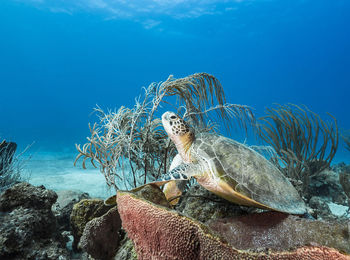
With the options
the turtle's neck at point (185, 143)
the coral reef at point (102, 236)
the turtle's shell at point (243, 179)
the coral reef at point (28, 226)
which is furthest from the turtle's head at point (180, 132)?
the coral reef at point (28, 226)

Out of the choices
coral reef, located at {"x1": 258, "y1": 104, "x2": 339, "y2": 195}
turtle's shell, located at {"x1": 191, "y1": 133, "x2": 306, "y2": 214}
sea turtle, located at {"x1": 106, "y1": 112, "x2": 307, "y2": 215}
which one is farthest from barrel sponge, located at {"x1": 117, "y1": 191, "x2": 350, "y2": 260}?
coral reef, located at {"x1": 258, "y1": 104, "x2": 339, "y2": 195}

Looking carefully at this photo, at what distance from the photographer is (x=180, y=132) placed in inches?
95.3

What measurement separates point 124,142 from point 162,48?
99036mm

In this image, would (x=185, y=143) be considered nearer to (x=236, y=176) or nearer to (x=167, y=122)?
(x=167, y=122)

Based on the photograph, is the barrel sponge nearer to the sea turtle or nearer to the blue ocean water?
the sea turtle

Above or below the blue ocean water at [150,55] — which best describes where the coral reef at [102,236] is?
below

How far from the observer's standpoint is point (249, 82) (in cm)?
10194

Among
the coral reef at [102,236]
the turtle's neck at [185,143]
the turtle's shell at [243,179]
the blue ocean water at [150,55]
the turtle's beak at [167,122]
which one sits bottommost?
the coral reef at [102,236]

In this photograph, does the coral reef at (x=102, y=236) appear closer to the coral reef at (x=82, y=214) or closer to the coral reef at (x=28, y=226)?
the coral reef at (x=28, y=226)

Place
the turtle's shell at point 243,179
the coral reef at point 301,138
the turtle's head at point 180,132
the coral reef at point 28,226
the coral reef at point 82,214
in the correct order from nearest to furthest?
the coral reef at point 28,226, the turtle's shell at point 243,179, the coral reef at point 82,214, the turtle's head at point 180,132, the coral reef at point 301,138

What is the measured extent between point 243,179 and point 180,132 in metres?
0.89

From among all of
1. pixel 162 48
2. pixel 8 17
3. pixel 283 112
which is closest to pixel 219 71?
pixel 162 48

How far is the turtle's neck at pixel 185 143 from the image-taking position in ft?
7.99

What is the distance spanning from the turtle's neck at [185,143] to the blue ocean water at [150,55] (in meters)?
62.3
